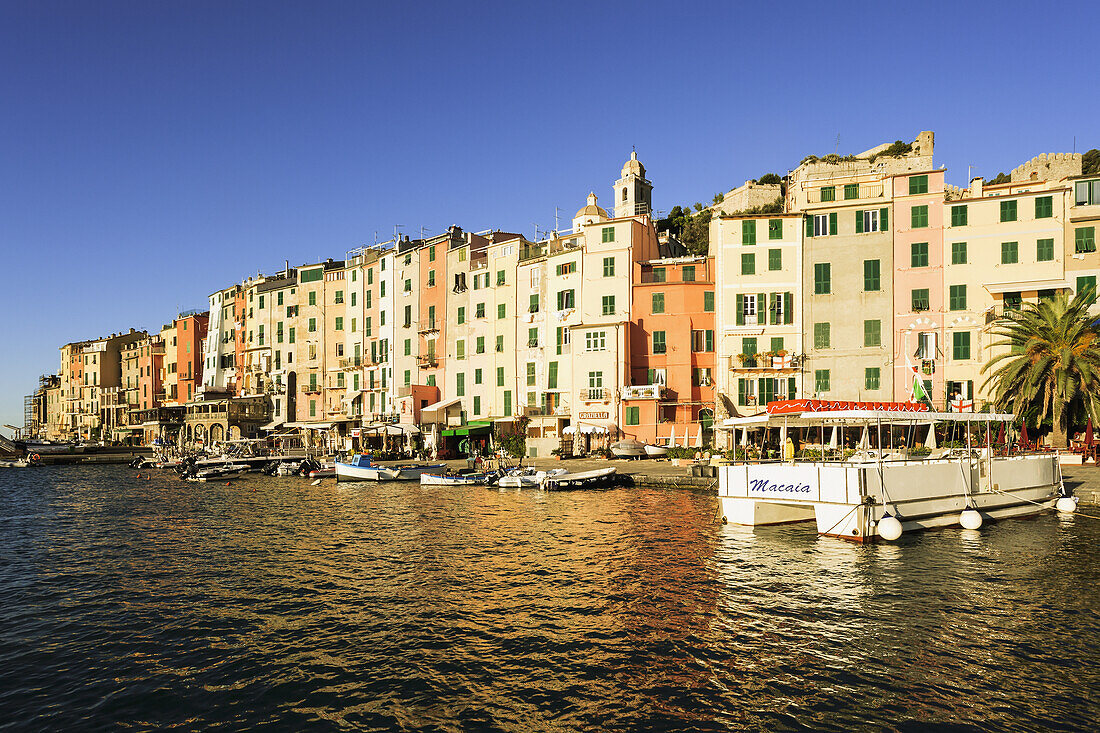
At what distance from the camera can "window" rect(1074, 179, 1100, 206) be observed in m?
46.0

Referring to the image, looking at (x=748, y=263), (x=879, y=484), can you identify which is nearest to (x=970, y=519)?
(x=879, y=484)

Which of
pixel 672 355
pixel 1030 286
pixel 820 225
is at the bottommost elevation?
pixel 672 355

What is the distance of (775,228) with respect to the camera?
177 feet

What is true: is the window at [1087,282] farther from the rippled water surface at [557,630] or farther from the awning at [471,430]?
the awning at [471,430]

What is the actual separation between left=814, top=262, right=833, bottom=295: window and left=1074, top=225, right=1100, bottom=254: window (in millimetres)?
14485

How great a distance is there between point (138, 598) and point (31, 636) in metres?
3.33

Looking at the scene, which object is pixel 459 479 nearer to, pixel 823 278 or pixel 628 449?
pixel 628 449

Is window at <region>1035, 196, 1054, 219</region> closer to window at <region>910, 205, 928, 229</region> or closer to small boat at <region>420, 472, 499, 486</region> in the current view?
window at <region>910, 205, 928, 229</region>

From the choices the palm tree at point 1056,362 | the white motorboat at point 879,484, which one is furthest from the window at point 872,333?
the white motorboat at point 879,484

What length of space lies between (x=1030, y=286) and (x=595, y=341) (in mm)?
29975

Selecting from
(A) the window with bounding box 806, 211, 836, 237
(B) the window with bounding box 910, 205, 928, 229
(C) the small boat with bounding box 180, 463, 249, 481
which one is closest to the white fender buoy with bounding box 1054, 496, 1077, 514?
(B) the window with bounding box 910, 205, 928, 229

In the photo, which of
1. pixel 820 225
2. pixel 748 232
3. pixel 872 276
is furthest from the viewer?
pixel 748 232

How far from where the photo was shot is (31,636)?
55.7ft

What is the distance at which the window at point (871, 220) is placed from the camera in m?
51.3
